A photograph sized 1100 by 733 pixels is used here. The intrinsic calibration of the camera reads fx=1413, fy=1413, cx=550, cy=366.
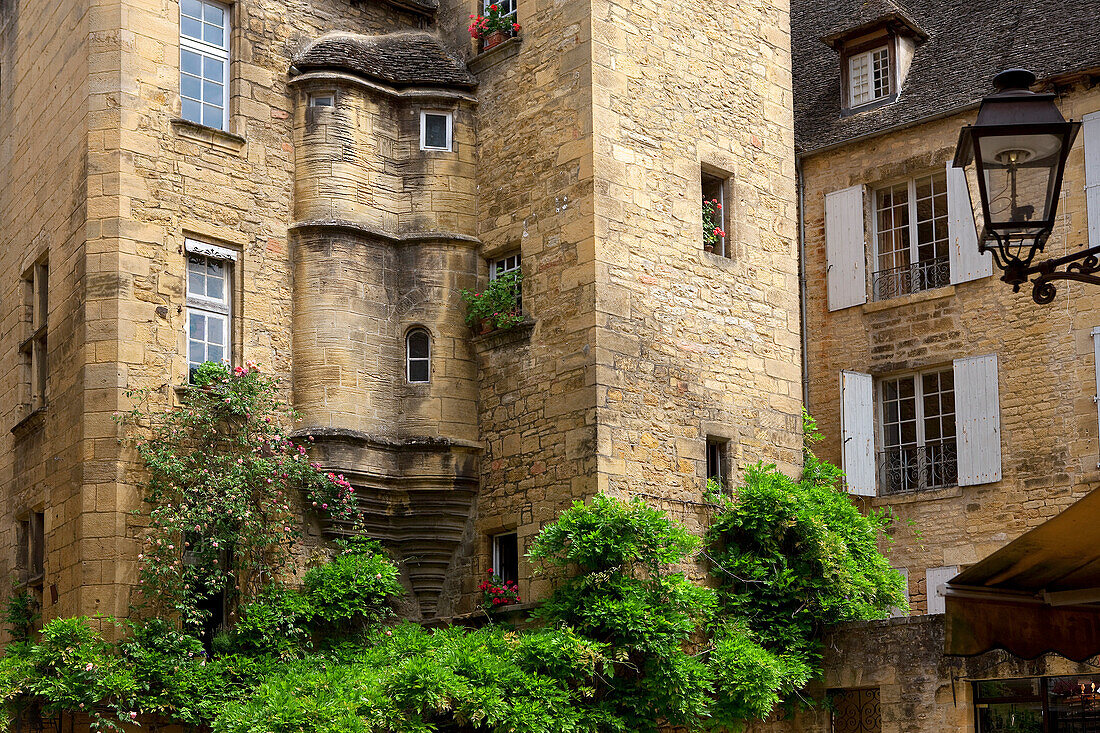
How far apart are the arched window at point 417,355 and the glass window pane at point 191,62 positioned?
327cm

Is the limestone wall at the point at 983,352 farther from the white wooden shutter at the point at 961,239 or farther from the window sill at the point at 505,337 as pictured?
the window sill at the point at 505,337

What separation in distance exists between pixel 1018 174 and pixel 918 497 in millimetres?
11130

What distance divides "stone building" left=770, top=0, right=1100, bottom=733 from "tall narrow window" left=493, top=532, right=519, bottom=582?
292 cm

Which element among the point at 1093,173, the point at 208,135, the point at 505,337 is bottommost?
the point at 505,337

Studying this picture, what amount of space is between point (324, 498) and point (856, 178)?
25.2 feet

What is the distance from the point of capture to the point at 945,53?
17047mm

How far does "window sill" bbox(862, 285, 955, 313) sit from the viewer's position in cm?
1593

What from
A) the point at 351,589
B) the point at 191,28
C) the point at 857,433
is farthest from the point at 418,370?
the point at 857,433

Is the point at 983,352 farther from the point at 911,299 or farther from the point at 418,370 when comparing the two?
the point at 418,370

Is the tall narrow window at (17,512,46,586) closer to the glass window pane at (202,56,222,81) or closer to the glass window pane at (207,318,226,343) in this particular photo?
the glass window pane at (207,318,226,343)

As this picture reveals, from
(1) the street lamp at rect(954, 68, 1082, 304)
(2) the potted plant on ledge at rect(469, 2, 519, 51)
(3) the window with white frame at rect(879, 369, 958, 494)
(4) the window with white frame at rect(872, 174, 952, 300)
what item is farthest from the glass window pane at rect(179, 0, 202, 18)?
(1) the street lamp at rect(954, 68, 1082, 304)

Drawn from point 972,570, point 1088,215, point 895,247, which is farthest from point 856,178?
point 972,570

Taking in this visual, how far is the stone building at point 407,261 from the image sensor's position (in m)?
12.9

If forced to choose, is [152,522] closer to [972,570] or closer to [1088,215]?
[972,570]
